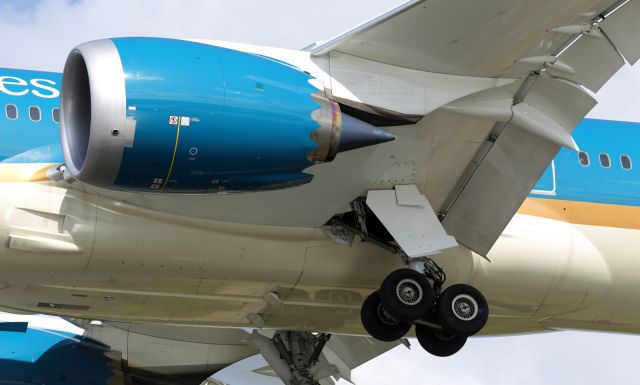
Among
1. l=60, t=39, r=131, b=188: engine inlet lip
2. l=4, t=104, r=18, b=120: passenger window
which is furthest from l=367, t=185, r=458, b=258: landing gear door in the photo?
l=4, t=104, r=18, b=120: passenger window

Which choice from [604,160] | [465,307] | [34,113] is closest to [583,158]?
[604,160]

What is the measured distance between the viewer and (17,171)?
12391 millimetres

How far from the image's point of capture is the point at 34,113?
1308cm

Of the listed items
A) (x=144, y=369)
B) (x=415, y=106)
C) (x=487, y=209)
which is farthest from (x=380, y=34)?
(x=144, y=369)

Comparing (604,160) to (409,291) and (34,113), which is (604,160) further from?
(34,113)

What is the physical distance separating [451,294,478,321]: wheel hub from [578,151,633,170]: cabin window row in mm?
2741

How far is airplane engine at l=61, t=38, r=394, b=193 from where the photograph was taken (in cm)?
1127

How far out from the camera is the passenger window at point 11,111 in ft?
42.5

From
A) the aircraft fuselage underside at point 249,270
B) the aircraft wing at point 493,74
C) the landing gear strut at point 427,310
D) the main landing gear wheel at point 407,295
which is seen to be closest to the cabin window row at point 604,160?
the aircraft fuselage underside at point 249,270

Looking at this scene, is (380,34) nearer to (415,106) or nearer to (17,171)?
(415,106)

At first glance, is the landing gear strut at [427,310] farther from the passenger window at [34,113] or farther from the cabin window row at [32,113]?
the passenger window at [34,113]

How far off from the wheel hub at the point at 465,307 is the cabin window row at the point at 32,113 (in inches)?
169

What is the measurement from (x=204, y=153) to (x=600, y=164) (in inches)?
221

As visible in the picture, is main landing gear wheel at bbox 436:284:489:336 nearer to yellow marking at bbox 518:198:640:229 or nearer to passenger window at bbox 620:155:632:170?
yellow marking at bbox 518:198:640:229
